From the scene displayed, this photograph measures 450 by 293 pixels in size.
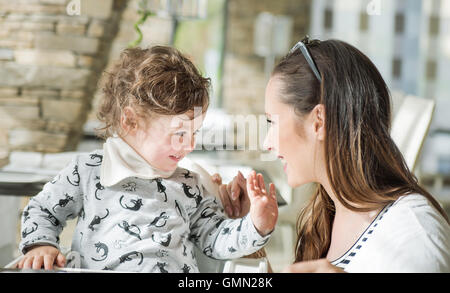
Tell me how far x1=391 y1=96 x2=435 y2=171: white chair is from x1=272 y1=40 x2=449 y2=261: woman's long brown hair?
27.0 inches

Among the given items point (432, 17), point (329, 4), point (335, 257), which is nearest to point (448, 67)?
point (432, 17)

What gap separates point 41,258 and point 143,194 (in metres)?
0.16

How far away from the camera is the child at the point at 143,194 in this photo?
2.14 ft

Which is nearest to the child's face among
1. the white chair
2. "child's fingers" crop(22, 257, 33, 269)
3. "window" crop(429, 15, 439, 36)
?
"child's fingers" crop(22, 257, 33, 269)

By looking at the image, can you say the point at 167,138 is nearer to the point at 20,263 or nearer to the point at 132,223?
the point at 132,223

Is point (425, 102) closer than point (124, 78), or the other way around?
point (124, 78)

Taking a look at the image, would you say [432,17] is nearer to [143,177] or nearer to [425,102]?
[425,102]

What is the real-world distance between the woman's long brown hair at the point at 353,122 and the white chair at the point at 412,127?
68cm

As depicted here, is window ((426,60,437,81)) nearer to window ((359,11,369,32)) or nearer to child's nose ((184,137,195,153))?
window ((359,11,369,32))

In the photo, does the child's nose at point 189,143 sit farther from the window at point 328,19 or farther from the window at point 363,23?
the window at point 328,19

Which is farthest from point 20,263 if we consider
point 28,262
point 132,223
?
point 132,223

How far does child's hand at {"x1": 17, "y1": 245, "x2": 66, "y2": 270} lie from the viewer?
0.58m

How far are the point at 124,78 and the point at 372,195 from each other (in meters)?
0.38

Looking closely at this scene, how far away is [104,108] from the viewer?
750 millimetres
